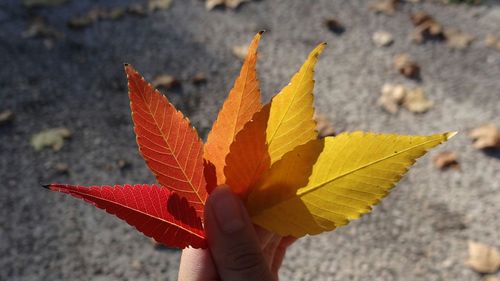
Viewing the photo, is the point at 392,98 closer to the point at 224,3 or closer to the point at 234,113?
the point at 224,3

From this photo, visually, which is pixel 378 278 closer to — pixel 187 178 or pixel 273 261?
pixel 273 261

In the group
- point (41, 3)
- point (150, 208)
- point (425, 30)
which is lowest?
point (150, 208)

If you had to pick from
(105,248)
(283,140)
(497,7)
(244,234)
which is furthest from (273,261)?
(497,7)

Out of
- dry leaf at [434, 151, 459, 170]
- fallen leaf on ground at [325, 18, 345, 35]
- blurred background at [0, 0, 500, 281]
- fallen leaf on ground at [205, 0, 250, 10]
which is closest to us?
blurred background at [0, 0, 500, 281]

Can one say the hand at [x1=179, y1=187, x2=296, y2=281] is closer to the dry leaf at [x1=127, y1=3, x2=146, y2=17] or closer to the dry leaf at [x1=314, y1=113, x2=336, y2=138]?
the dry leaf at [x1=314, y1=113, x2=336, y2=138]

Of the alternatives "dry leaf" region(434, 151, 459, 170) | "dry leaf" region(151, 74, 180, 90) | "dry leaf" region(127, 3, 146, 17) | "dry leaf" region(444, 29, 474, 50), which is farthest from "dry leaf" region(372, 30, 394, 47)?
"dry leaf" region(127, 3, 146, 17)

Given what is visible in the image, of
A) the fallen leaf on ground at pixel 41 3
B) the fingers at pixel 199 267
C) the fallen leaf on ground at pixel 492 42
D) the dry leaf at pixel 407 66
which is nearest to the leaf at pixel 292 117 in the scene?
the fingers at pixel 199 267

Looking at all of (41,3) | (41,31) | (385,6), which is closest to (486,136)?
(385,6)
